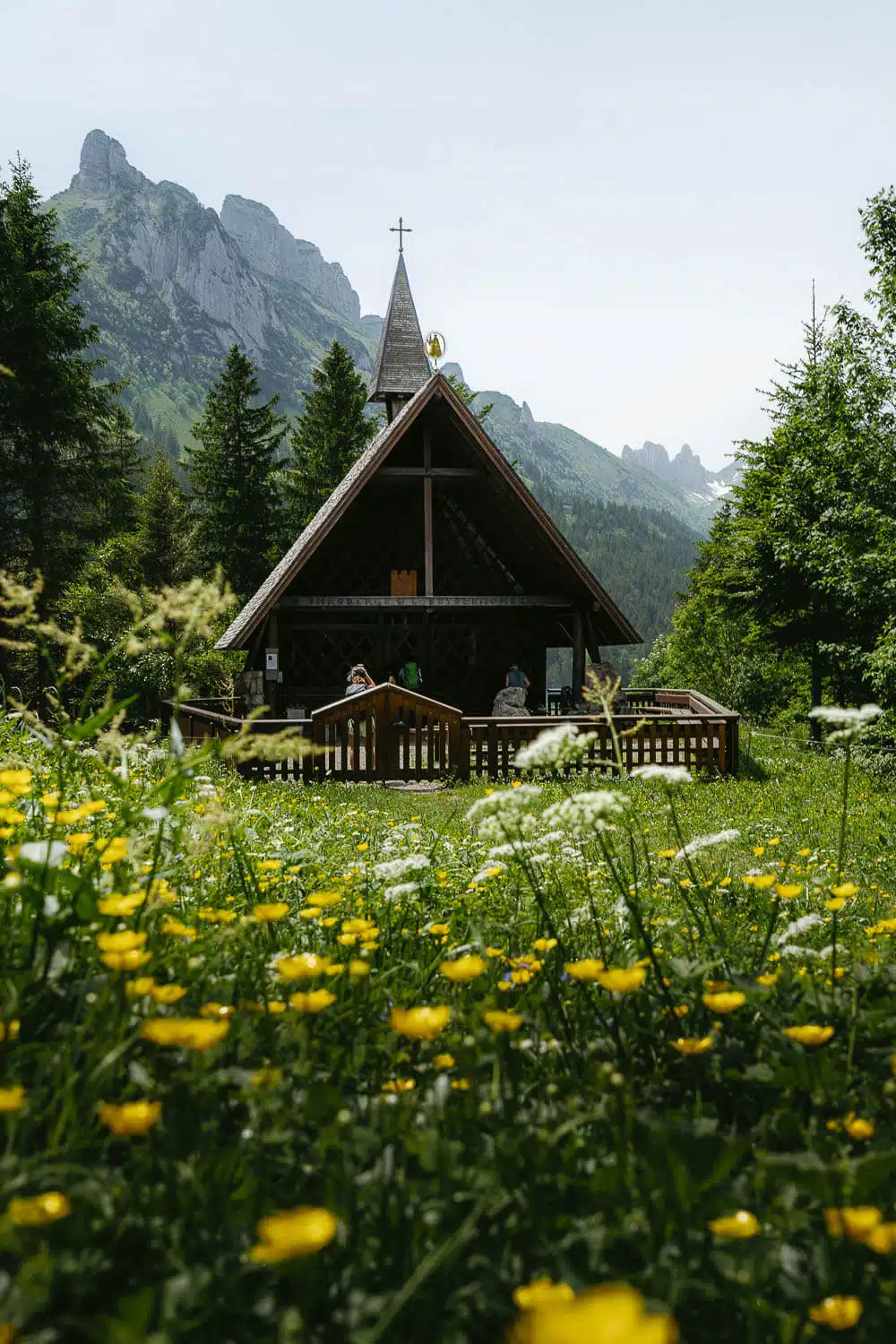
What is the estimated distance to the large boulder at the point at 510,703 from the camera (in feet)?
60.6

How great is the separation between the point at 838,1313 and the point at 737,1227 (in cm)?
16

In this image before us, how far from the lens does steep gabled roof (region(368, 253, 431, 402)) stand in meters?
29.0

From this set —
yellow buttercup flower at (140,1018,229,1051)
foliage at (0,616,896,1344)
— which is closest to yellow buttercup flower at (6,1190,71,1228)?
foliage at (0,616,896,1344)

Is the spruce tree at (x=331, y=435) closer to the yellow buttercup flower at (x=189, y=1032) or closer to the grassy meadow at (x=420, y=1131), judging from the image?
the grassy meadow at (x=420, y=1131)

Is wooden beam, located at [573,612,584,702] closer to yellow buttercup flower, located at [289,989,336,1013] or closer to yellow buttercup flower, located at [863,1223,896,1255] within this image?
yellow buttercup flower, located at [289,989,336,1013]

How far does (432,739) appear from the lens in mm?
13812

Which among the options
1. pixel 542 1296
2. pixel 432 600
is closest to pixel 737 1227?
pixel 542 1296

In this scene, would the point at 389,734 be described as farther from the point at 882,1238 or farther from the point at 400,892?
the point at 882,1238

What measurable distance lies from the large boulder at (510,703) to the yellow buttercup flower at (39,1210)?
17.2m

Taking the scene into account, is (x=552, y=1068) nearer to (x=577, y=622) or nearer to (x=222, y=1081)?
(x=222, y=1081)

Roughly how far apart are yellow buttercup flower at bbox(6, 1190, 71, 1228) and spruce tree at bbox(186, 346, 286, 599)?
4256cm

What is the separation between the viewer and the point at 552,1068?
213cm

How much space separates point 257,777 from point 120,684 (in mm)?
16137

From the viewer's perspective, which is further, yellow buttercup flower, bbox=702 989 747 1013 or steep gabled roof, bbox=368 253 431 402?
steep gabled roof, bbox=368 253 431 402
